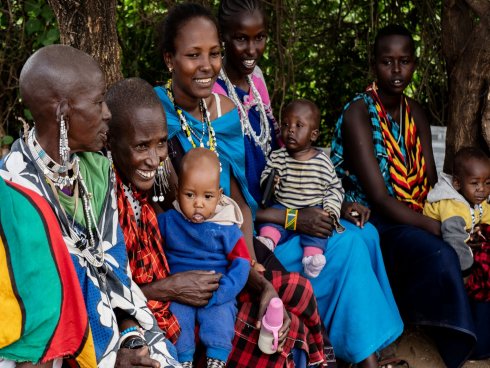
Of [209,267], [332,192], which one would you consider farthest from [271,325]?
[332,192]

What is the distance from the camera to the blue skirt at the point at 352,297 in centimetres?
346

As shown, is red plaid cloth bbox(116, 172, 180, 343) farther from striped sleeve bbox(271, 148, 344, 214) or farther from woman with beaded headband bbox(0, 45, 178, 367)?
striped sleeve bbox(271, 148, 344, 214)

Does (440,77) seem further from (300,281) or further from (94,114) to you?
(94,114)

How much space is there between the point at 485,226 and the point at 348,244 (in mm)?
870

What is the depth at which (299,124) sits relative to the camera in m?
3.62

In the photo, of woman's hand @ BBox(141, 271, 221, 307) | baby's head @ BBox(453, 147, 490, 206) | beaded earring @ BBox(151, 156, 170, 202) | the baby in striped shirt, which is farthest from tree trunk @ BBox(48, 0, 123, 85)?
baby's head @ BBox(453, 147, 490, 206)

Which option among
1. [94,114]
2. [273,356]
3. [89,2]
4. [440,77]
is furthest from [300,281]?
[440,77]

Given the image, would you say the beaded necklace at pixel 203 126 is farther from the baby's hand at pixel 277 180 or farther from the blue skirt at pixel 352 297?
the blue skirt at pixel 352 297

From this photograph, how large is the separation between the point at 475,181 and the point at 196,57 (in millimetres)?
1650

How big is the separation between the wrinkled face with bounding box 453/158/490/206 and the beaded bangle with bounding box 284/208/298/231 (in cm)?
93

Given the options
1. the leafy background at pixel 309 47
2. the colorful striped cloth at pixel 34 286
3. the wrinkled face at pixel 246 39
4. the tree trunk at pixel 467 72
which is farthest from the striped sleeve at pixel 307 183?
the colorful striped cloth at pixel 34 286

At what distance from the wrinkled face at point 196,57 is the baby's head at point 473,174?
145 centimetres

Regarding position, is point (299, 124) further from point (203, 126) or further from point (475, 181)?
point (475, 181)

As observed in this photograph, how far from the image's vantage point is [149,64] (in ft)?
18.6
